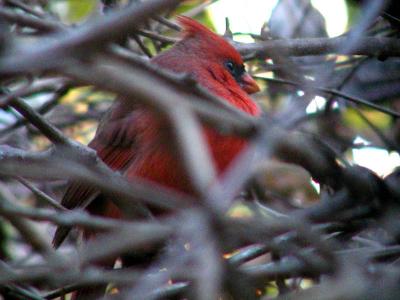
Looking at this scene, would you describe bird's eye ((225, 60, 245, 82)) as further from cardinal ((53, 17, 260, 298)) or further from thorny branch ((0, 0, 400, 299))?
thorny branch ((0, 0, 400, 299))

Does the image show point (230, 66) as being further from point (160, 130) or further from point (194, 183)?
point (194, 183)

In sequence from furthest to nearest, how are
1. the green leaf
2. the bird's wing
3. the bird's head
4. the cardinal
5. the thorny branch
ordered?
the green leaf, the bird's head, the bird's wing, the cardinal, the thorny branch

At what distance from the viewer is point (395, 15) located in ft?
10.5

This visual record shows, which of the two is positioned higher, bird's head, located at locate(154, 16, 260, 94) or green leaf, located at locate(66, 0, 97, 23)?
green leaf, located at locate(66, 0, 97, 23)

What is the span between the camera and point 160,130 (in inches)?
129

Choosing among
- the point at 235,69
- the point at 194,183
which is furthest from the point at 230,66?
the point at 194,183

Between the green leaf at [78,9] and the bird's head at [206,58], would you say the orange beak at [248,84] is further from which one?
the green leaf at [78,9]

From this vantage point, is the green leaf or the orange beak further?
the green leaf

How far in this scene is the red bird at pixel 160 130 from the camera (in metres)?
3.51

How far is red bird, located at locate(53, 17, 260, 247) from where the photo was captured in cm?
351

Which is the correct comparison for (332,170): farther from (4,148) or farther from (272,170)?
(272,170)

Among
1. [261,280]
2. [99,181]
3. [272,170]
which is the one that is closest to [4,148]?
[261,280]

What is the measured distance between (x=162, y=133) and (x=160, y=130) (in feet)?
0.06

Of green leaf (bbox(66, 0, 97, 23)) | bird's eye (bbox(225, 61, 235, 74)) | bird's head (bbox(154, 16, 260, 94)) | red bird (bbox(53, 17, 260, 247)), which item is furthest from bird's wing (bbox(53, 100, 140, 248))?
green leaf (bbox(66, 0, 97, 23))
